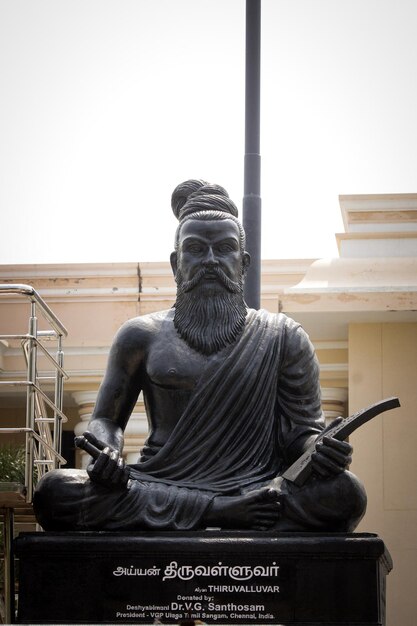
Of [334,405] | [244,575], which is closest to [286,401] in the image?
[244,575]

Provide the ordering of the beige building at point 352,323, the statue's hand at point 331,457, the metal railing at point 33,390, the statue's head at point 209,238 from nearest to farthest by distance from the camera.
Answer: the statue's hand at point 331,457 < the statue's head at point 209,238 < the metal railing at point 33,390 < the beige building at point 352,323

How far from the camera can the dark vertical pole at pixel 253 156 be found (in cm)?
1091

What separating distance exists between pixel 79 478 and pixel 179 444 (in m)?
0.65

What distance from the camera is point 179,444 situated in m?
8.31

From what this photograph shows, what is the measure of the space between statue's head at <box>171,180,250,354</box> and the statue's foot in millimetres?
990

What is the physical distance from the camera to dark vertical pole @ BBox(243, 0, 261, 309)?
10.9 meters

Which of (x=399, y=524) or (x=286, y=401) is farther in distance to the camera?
(x=399, y=524)

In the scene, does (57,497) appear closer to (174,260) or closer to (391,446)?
(174,260)

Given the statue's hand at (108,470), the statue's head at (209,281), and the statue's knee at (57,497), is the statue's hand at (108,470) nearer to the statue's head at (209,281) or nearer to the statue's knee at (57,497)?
the statue's knee at (57,497)

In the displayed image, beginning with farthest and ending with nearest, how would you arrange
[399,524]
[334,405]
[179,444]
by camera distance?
[334,405], [399,524], [179,444]

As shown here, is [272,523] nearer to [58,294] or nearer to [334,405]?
[334,405]

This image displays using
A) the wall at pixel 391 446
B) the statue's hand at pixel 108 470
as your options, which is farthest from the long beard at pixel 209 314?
the wall at pixel 391 446

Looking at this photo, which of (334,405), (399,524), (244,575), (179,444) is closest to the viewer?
(244,575)

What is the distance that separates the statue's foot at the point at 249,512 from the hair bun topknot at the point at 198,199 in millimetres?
1850
